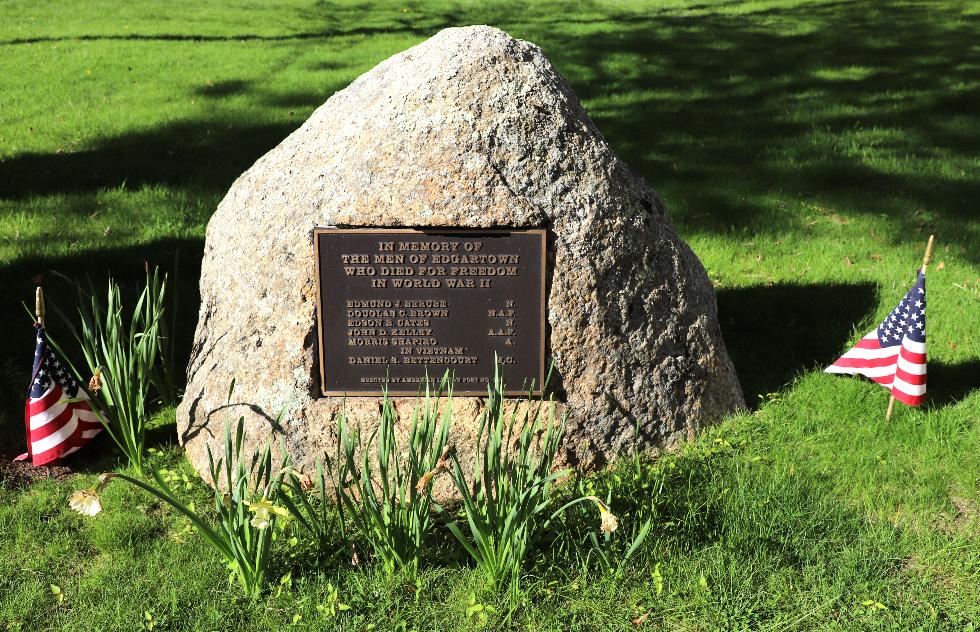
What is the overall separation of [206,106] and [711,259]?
5.96m

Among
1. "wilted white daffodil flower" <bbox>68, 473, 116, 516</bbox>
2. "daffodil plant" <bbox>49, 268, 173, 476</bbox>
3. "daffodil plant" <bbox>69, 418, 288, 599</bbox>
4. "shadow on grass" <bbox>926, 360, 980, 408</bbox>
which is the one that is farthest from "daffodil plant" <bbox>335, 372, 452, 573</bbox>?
"shadow on grass" <bbox>926, 360, 980, 408</bbox>

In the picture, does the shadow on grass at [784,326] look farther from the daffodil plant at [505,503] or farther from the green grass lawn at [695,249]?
the daffodil plant at [505,503]

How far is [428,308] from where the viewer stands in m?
4.09

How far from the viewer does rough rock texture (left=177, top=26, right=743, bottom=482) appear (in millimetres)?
3908

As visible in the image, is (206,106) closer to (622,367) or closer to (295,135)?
(295,135)

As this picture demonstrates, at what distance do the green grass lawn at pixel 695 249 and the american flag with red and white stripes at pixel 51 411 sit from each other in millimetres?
173

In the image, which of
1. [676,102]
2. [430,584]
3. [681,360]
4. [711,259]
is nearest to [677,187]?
[711,259]

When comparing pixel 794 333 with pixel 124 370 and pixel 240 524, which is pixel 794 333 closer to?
pixel 240 524

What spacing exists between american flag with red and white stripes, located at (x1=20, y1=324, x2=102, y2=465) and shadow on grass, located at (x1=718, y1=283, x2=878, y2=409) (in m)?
3.49

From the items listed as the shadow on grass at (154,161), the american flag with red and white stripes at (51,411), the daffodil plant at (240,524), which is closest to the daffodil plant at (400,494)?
the daffodil plant at (240,524)

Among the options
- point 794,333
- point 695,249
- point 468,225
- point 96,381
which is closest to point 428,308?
point 468,225

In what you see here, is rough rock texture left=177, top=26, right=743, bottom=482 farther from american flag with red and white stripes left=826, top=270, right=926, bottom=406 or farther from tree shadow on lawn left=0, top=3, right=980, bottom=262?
tree shadow on lawn left=0, top=3, right=980, bottom=262

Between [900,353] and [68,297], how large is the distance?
198 inches

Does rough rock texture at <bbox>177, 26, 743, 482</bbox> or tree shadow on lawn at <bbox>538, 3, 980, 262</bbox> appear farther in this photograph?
tree shadow on lawn at <bbox>538, 3, 980, 262</bbox>
